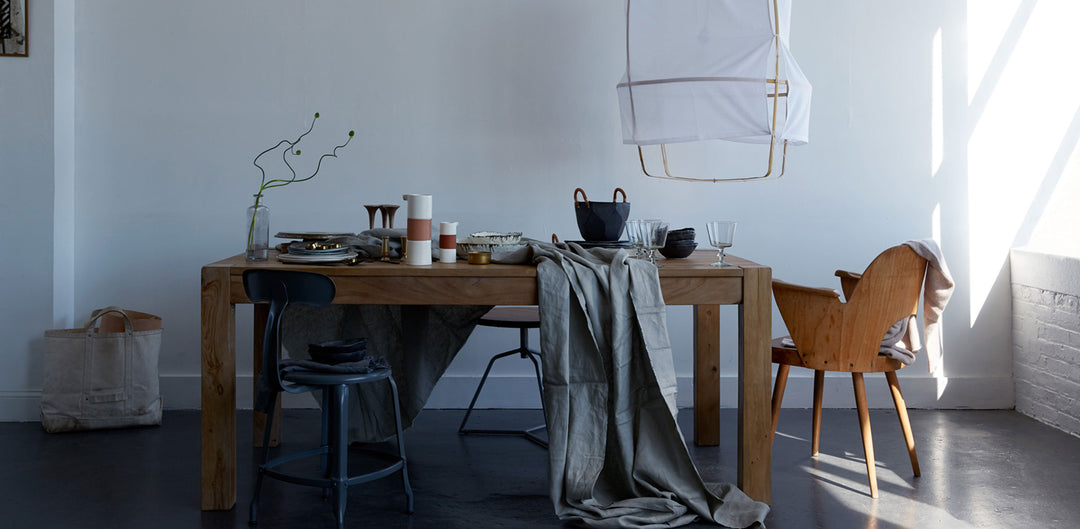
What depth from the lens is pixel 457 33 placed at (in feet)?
13.5

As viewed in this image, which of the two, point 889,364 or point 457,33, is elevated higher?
point 457,33

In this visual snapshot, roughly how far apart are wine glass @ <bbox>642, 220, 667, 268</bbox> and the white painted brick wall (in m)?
2.08

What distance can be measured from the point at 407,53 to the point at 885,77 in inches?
89.1

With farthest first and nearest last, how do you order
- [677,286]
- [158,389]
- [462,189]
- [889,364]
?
[462,189], [158,389], [889,364], [677,286]

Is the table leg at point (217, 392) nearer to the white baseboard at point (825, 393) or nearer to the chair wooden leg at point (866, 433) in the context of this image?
the white baseboard at point (825, 393)

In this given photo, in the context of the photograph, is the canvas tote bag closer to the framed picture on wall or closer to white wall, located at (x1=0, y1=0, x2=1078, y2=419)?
white wall, located at (x1=0, y1=0, x2=1078, y2=419)

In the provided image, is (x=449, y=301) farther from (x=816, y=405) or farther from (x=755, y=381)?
(x=816, y=405)

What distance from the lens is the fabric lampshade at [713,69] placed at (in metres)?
3.30

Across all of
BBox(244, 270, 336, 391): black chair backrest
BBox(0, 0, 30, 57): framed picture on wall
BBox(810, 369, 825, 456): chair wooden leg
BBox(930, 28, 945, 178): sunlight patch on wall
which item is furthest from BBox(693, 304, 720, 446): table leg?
BBox(0, 0, 30, 57): framed picture on wall

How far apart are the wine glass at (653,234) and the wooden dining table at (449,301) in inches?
3.0

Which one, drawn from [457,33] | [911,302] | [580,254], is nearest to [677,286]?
[580,254]

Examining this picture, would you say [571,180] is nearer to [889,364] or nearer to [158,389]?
[889,364]

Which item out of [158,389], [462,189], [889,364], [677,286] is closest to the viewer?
[677,286]

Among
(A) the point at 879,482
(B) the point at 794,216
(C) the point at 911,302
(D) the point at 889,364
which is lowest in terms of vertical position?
(A) the point at 879,482
